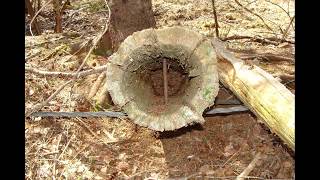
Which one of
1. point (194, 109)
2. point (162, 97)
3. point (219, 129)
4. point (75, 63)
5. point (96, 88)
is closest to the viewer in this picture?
point (194, 109)

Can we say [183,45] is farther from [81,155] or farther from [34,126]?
[34,126]

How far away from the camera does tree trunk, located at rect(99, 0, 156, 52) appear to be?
3664 mm

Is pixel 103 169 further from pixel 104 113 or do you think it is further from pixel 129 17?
pixel 129 17

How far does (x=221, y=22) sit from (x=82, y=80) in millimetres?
2901

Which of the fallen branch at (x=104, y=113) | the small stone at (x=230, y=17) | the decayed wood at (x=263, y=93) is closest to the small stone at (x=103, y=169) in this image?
the fallen branch at (x=104, y=113)

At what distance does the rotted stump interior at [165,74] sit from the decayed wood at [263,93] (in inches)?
8.8

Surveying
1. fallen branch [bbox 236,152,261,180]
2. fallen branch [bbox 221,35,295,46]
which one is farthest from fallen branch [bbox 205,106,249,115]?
fallen branch [bbox 221,35,295,46]

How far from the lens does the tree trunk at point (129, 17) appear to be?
144 inches

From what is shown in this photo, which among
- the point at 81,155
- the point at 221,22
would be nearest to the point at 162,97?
the point at 81,155

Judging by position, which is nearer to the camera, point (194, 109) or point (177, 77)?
point (194, 109)

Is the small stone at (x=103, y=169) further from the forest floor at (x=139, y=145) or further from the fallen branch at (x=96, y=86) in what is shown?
the fallen branch at (x=96, y=86)

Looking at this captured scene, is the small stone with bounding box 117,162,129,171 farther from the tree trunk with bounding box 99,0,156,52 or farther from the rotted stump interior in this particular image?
the tree trunk with bounding box 99,0,156,52

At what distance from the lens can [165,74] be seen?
2787 mm

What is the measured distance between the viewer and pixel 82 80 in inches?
147
